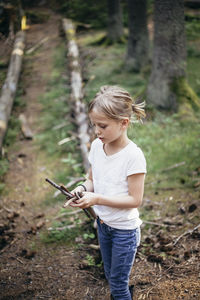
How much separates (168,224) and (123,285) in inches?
60.2

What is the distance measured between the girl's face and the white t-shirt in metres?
0.12

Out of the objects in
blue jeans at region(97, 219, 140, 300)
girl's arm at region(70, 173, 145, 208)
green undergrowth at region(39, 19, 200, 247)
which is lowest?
green undergrowth at region(39, 19, 200, 247)

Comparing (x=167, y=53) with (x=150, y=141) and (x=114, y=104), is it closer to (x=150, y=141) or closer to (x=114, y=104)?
(x=150, y=141)

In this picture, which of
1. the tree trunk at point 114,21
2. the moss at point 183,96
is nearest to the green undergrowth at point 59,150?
the moss at point 183,96

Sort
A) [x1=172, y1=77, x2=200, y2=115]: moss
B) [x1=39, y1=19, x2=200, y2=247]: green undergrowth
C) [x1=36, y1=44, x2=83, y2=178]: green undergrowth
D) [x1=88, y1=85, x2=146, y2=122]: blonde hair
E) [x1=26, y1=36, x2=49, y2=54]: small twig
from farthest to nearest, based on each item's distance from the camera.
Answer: [x1=26, y1=36, x2=49, y2=54]: small twig < [x1=172, y1=77, x2=200, y2=115]: moss < [x1=36, y1=44, x2=83, y2=178]: green undergrowth < [x1=39, y1=19, x2=200, y2=247]: green undergrowth < [x1=88, y1=85, x2=146, y2=122]: blonde hair

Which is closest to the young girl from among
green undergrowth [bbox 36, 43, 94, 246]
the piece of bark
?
green undergrowth [bbox 36, 43, 94, 246]

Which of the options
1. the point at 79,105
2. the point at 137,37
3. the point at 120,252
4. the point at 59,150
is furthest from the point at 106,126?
the point at 137,37

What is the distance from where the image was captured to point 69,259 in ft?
10.7

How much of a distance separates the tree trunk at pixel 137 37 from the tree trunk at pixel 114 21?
A: 332cm

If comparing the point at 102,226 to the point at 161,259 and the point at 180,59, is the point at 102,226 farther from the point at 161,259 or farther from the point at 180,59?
the point at 180,59

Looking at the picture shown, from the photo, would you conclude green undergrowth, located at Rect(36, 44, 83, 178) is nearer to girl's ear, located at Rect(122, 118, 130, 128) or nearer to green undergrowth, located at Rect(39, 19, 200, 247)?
green undergrowth, located at Rect(39, 19, 200, 247)

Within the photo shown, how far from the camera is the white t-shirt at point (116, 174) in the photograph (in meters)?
2.03

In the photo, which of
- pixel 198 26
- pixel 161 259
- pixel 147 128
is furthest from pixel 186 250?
pixel 198 26

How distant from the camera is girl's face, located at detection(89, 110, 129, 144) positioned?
202 centimetres
